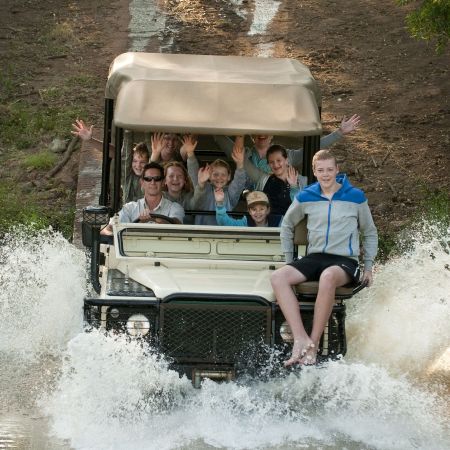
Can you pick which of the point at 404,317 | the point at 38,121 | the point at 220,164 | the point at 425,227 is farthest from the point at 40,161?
the point at 404,317

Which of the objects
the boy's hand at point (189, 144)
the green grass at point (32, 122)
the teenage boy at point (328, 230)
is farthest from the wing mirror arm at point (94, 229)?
the green grass at point (32, 122)

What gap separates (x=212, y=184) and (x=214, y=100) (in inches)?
25.1

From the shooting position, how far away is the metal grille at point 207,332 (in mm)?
7137

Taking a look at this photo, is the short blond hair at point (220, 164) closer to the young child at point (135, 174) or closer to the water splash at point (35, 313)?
the young child at point (135, 174)

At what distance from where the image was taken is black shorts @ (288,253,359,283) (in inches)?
293

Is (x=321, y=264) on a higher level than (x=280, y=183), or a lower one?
lower

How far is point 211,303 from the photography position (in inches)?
283

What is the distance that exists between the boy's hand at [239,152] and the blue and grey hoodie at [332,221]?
3.36 ft

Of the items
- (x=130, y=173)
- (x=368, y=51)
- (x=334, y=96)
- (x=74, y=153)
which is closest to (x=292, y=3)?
(x=368, y=51)

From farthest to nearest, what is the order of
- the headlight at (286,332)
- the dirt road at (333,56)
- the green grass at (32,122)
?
the green grass at (32,122) → the dirt road at (333,56) → the headlight at (286,332)

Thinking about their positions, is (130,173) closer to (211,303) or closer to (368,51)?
(211,303)

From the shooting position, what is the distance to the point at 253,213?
27.3 ft

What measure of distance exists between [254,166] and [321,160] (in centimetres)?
122

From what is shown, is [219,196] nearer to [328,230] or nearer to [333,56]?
[328,230]
